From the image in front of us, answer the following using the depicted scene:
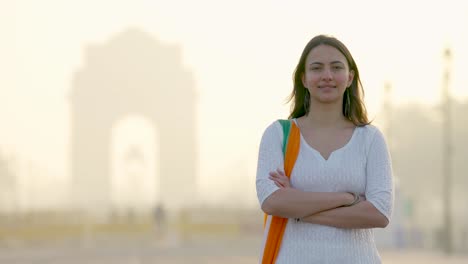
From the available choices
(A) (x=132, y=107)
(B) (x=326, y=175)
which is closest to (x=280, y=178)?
(B) (x=326, y=175)

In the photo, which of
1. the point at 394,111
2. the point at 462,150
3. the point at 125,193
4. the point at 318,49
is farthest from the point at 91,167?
the point at 318,49

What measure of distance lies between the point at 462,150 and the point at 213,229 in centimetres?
2538

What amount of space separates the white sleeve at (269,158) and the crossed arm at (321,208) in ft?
0.12

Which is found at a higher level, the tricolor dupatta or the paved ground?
the tricolor dupatta

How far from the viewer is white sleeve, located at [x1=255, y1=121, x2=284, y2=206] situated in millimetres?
4043

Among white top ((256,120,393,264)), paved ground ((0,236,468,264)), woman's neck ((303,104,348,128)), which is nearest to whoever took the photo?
white top ((256,120,393,264))

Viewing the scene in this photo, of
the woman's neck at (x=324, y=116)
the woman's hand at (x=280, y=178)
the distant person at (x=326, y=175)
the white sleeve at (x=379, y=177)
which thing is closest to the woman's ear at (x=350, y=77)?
the distant person at (x=326, y=175)

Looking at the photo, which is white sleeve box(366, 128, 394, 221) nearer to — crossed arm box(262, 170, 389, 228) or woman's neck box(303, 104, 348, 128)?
crossed arm box(262, 170, 389, 228)

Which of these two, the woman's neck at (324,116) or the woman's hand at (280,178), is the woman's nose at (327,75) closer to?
the woman's neck at (324,116)

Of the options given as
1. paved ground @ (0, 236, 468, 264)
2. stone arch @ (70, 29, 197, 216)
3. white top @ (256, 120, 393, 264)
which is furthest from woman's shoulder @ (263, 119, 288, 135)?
stone arch @ (70, 29, 197, 216)

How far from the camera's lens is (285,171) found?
4051 mm

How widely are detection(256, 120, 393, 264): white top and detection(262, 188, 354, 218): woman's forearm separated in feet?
0.12

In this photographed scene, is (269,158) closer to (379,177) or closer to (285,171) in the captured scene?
(285,171)

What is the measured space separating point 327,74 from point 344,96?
193mm
